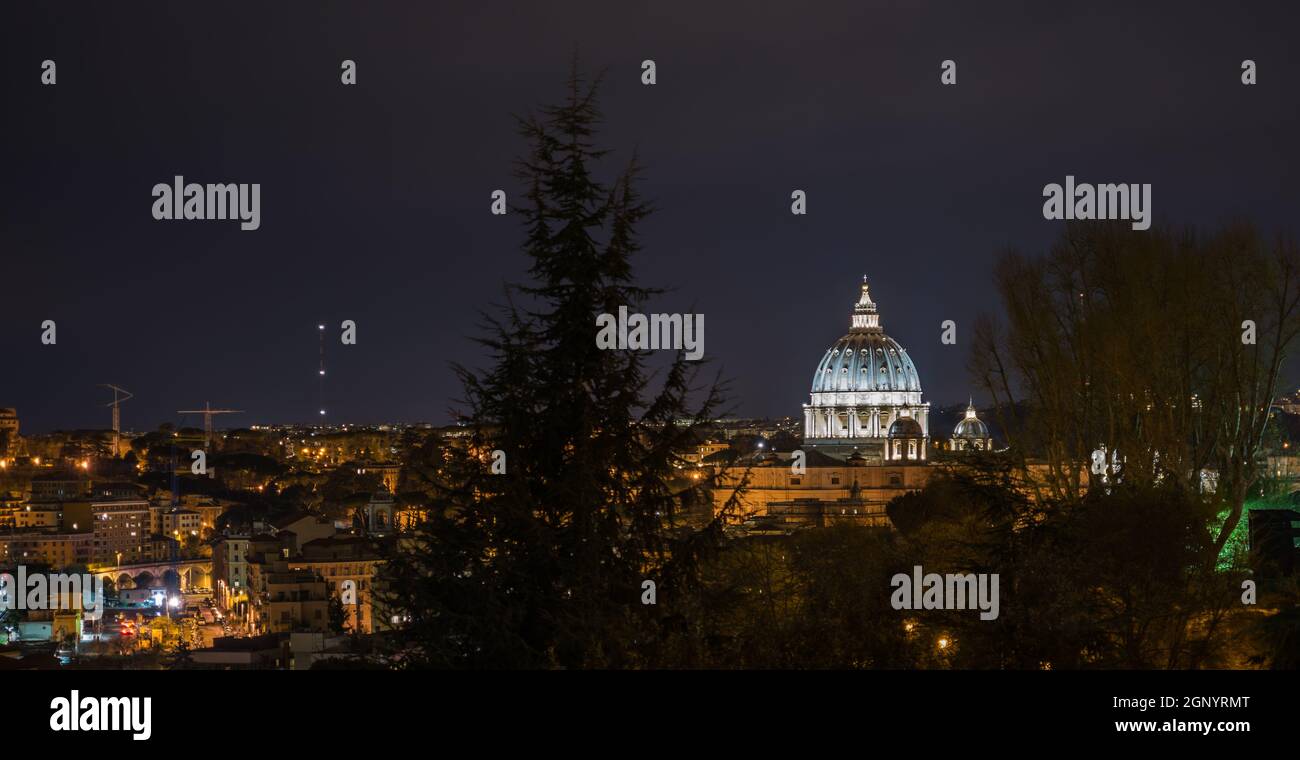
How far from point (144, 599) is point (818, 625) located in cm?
6049

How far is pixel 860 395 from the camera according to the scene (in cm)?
12719

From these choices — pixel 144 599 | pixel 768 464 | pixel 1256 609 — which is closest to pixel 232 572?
pixel 144 599

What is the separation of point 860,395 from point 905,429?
19.7 meters

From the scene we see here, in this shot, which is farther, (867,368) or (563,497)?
(867,368)

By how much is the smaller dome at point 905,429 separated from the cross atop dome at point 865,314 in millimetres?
23096

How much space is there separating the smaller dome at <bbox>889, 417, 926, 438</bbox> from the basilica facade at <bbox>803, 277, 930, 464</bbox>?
1273 cm

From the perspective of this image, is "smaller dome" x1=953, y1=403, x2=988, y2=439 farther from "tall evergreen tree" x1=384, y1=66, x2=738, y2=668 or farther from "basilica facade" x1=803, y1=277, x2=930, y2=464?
"tall evergreen tree" x1=384, y1=66, x2=738, y2=668

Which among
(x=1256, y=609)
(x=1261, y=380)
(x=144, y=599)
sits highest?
(x=1261, y=380)

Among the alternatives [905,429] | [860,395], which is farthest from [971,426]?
[860,395]

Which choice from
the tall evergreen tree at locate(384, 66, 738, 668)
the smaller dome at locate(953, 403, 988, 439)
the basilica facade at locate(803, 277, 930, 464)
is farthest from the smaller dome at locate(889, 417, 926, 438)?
the tall evergreen tree at locate(384, 66, 738, 668)

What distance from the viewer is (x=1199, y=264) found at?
2298 centimetres

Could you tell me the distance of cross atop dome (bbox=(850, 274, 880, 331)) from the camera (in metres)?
132

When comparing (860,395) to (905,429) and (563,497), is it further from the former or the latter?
(563,497)
